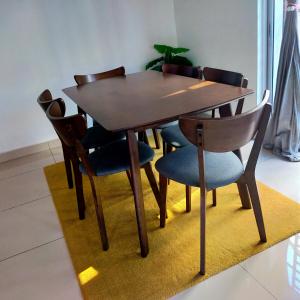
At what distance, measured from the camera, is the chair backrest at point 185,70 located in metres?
2.34

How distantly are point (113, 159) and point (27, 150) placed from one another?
199cm

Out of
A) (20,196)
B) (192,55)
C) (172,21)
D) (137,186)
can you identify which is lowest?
(20,196)

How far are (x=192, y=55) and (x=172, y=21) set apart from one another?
20.4 inches

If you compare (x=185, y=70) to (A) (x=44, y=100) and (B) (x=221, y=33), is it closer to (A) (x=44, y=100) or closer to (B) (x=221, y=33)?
(B) (x=221, y=33)

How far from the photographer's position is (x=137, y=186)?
1.55 m

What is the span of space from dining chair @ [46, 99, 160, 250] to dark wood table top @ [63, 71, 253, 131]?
4.8 inches

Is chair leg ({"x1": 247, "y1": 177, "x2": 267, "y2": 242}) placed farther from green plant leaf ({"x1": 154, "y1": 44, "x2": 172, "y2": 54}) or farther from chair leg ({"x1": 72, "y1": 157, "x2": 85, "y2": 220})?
green plant leaf ({"x1": 154, "y1": 44, "x2": 172, "y2": 54})

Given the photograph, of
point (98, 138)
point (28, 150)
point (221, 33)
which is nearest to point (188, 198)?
point (98, 138)

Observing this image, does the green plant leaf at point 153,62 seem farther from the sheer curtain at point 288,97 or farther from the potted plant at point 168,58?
the sheer curtain at point 288,97

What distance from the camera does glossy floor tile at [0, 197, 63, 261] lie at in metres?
1.96

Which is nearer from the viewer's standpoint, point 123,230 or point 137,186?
point 137,186

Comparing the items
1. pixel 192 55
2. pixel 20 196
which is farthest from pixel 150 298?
pixel 192 55

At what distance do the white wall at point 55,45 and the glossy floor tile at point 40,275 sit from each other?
1.84 meters

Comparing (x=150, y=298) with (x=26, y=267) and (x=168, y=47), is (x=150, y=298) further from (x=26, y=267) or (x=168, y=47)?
(x=168, y=47)
